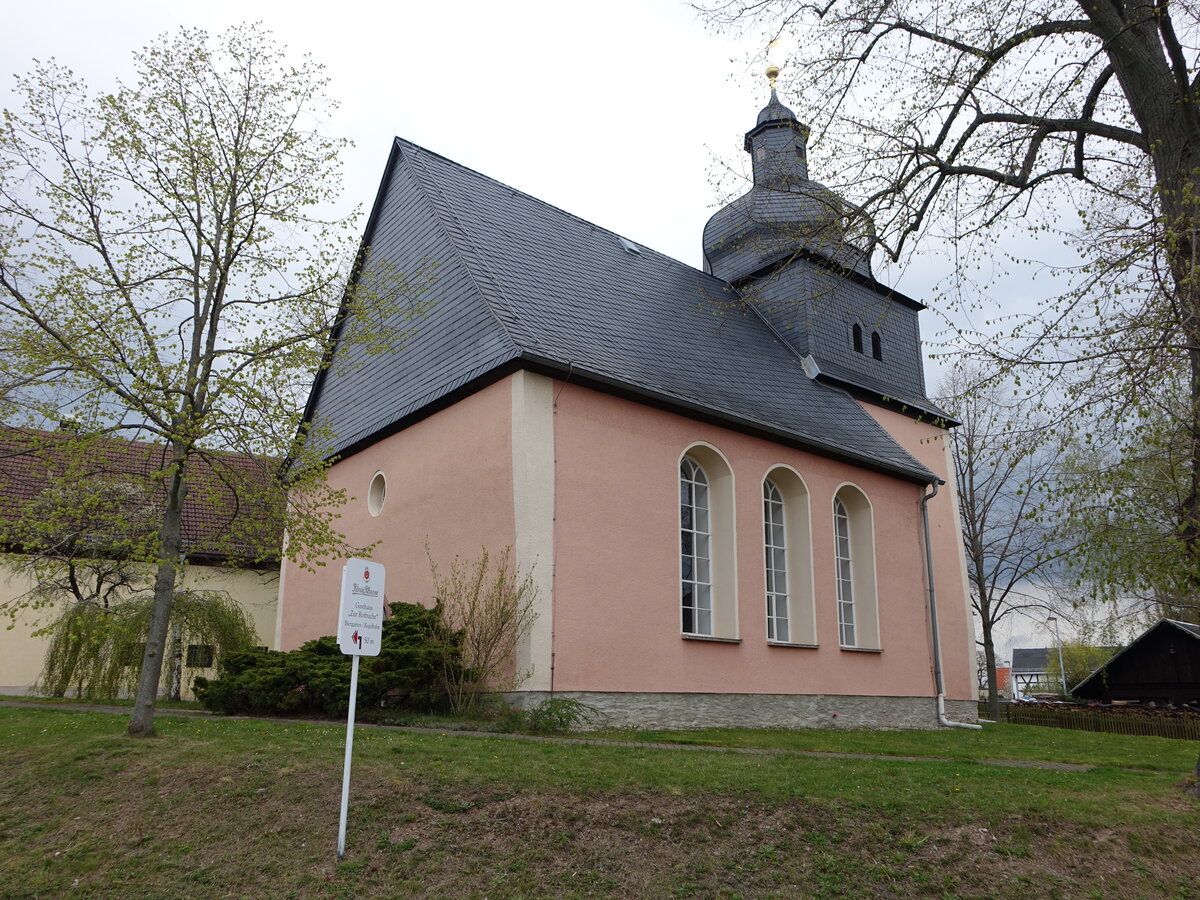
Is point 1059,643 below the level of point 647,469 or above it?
below

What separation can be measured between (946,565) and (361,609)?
1569 centimetres

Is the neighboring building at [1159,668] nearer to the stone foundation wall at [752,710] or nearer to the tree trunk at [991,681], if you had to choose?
the tree trunk at [991,681]

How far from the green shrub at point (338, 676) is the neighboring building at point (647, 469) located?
3.61 feet

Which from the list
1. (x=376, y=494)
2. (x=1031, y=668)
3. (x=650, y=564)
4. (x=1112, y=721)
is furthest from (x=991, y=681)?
(x=1031, y=668)

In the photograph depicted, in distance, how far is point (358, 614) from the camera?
627 cm

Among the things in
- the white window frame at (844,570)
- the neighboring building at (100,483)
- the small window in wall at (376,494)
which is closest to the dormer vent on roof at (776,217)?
the white window frame at (844,570)

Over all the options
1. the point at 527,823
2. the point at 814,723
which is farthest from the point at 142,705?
the point at 814,723

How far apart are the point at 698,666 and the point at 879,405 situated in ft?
32.2

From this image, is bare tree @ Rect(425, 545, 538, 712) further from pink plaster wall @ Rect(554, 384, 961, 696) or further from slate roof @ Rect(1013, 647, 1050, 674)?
slate roof @ Rect(1013, 647, 1050, 674)

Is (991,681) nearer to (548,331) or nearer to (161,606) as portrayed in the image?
(548,331)

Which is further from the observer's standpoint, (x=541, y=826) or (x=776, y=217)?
(x=776, y=217)

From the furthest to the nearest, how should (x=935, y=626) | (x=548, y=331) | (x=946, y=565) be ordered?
(x=946, y=565)
(x=935, y=626)
(x=548, y=331)

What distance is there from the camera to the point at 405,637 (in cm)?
1129

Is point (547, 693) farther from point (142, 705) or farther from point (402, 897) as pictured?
point (402, 897)
